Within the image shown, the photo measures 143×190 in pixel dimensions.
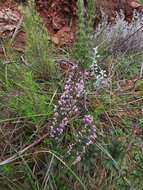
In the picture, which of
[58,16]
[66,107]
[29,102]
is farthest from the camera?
[58,16]

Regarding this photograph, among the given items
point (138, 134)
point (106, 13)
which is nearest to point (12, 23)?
point (106, 13)

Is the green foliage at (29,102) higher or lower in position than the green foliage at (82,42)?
lower

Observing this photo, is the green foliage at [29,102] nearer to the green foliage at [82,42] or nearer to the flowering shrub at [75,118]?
the flowering shrub at [75,118]

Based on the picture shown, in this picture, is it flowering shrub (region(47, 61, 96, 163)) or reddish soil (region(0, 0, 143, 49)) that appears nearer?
flowering shrub (region(47, 61, 96, 163))

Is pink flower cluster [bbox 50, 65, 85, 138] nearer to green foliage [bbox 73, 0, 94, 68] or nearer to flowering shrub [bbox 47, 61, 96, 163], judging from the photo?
flowering shrub [bbox 47, 61, 96, 163]

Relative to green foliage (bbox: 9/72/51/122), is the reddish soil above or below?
above

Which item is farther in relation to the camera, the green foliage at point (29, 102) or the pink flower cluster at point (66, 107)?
the green foliage at point (29, 102)

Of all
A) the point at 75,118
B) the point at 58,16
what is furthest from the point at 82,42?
the point at 58,16

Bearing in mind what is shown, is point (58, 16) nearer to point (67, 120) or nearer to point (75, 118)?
point (75, 118)

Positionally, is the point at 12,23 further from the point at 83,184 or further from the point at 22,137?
the point at 83,184

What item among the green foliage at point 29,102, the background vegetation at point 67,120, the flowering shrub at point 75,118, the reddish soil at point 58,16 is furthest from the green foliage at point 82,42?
the reddish soil at point 58,16

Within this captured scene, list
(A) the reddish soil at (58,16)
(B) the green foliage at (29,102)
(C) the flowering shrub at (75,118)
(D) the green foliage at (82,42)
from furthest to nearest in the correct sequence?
(A) the reddish soil at (58,16) → (D) the green foliage at (82,42) → (B) the green foliage at (29,102) → (C) the flowering shrub at (75,118)

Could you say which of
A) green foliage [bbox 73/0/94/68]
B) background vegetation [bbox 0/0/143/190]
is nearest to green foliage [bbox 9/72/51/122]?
background vegetation [bbox 0/0/143/190]

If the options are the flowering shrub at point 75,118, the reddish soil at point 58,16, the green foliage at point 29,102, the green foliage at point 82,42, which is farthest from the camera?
the reddish soil at point 58,16
